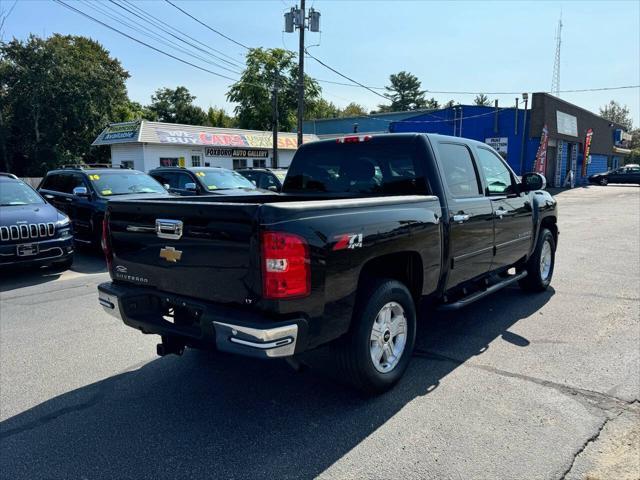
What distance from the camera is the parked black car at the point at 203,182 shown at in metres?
11.3

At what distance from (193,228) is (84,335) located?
2.71 meters

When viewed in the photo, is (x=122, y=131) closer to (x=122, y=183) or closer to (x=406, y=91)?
(x=122, y=183)

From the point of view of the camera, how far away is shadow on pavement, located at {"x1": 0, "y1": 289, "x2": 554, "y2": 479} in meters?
2.75

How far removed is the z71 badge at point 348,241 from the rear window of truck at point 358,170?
127 centimetres

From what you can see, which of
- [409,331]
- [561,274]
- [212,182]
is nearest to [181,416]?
[409,331]

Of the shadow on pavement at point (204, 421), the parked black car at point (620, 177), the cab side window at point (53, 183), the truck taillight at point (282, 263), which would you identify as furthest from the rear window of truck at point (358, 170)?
the parked black car at point (620, 177)

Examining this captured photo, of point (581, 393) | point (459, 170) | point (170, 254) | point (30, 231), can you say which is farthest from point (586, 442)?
point (30, 231)

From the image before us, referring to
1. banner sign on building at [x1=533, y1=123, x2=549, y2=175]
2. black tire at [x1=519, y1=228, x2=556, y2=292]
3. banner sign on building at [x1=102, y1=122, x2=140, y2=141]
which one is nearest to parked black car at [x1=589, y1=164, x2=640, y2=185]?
banner sign on building at [x1=533, y1=123, x2=549, y2=175]

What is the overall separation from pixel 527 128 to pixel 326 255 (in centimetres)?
3224

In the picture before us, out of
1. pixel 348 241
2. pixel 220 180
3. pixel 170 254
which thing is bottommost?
pixel 170 254

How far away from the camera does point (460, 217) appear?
430 cm

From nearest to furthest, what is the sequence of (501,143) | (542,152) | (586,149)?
(542,152)
(501,143)
(586,149)

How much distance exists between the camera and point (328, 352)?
3.25 m

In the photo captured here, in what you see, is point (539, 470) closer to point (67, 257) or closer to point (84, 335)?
point (84, 335)
